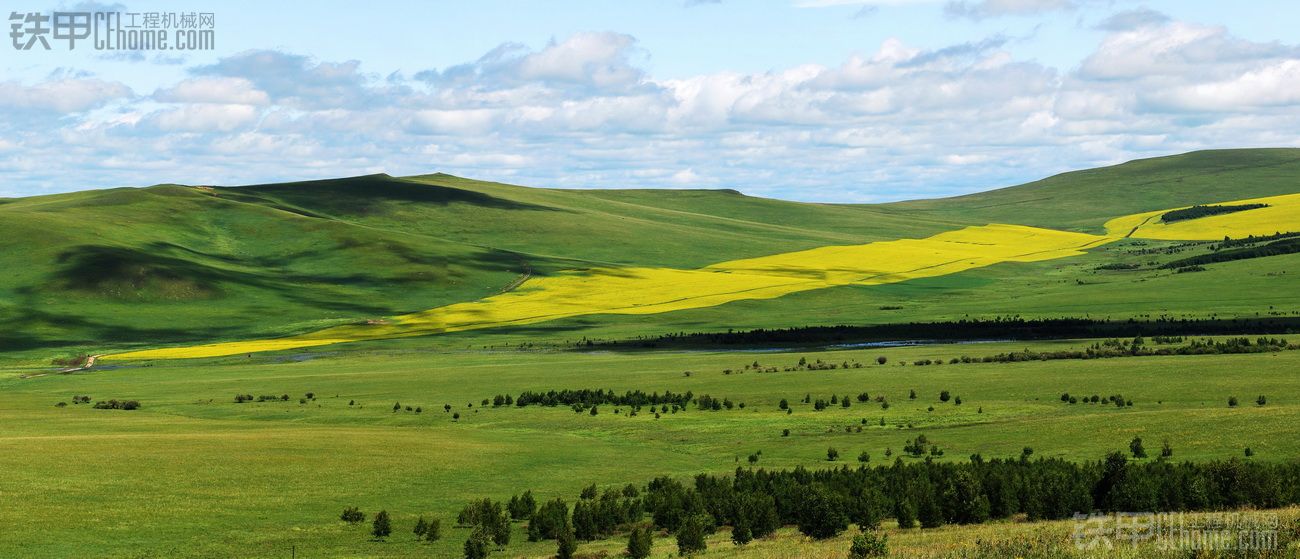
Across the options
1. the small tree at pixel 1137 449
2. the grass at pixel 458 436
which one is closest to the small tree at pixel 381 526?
the grass at pixel 458 436

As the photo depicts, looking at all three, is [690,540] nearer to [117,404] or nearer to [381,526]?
[381,526]

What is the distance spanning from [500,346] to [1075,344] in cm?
5175

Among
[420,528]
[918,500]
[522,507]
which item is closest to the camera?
[918,500]

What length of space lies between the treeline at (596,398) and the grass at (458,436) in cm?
229

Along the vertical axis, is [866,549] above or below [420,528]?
above

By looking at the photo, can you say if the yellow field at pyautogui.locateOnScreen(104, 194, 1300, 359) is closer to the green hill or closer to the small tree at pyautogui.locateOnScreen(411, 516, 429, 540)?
the green hill

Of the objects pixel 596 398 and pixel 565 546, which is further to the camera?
pixel 596 398

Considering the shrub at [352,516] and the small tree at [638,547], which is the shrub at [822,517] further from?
the shrub at [352,516]

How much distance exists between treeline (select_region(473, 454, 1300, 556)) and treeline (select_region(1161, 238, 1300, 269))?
12851 cm

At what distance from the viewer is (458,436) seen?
56938mm

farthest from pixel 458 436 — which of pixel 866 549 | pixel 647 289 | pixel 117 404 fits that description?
pixel 647 289

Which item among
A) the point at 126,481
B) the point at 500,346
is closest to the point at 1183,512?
the point at 126,481

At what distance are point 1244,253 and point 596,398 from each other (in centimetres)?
11787

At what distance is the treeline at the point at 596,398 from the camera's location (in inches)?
2680
